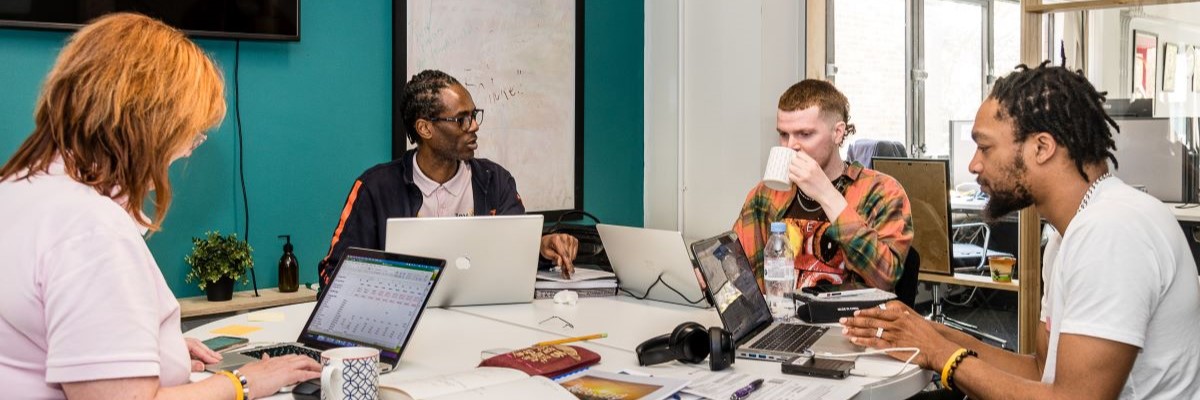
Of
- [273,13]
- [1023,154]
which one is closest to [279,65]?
[273,13]

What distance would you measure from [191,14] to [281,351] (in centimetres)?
155

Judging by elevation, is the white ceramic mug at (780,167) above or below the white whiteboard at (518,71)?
below

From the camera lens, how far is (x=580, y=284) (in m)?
2.81

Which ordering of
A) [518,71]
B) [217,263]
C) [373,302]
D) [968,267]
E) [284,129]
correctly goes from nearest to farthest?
1. [373,302]
2. [217,263]
3. [284,129]
4. [518,71]
5. [968,267]

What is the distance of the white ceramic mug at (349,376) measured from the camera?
1618mm

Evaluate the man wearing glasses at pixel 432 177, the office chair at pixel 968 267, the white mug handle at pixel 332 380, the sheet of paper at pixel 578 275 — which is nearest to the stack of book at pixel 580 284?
the sheet of paper at pixel 578 275

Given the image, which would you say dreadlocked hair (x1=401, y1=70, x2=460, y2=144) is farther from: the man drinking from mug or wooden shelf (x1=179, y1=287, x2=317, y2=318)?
the man drinking from mug

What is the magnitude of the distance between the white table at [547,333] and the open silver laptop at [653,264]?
36 millimetres

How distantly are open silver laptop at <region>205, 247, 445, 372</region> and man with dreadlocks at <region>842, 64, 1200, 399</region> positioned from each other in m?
0.88

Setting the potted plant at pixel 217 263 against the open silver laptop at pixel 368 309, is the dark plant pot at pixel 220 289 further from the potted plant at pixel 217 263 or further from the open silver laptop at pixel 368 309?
the open silver laptop at pixel 368 309

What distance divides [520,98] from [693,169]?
2.98ft

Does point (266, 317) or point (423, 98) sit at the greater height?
point (423, 98)

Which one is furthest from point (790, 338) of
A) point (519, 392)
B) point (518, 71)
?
point (518, 71)

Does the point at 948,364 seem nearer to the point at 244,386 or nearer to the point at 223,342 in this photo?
the point at 244,386
